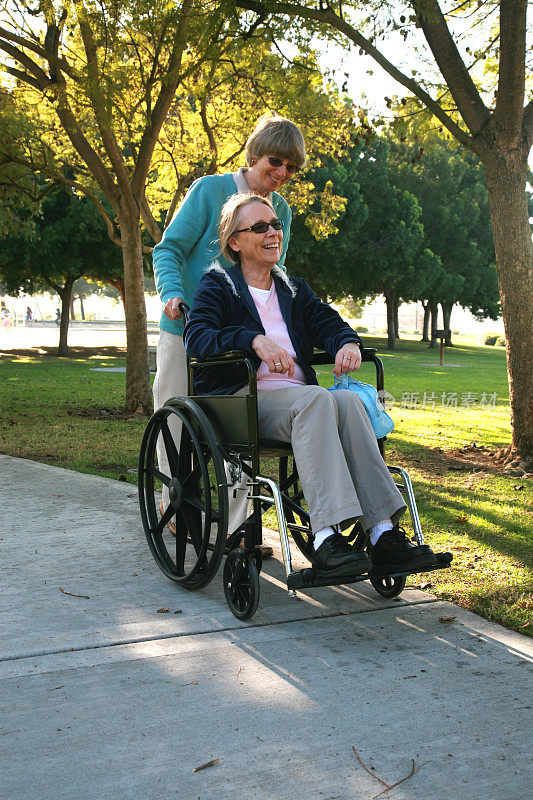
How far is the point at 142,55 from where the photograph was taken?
413 inches

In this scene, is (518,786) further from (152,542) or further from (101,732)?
(152,542)

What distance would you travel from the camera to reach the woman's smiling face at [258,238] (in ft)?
11.7

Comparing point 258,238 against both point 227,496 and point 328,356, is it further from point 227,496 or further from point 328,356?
point 227,496

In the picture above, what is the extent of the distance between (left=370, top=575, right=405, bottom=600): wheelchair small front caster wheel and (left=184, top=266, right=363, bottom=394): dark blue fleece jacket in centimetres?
92

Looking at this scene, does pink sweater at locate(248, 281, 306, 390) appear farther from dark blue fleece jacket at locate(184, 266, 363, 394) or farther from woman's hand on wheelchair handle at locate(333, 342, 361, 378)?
woman's hand on wheelchair handle at locate(333, 342, 361, 378)

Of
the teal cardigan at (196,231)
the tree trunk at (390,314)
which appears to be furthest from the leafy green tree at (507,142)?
the tree trunk at (390,314)

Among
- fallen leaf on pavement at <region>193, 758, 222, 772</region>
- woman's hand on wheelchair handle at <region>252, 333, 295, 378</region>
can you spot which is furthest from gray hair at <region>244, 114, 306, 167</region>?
fallen leaf on pavement at <region>193, 758, 222, 772</region>

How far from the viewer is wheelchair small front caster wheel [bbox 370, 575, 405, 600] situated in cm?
333

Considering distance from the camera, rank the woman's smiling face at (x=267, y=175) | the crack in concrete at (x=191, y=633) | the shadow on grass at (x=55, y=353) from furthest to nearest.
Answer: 1. the shadow on grass at (x=55, y=353)
2. the woman's smiling face at (x=267, y=175)
3. the crack in concrete at (x=191, y=633)

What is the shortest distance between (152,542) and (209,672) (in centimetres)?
122

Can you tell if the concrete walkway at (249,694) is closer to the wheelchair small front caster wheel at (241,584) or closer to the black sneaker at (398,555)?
the wheelchair small front caster wheel at (241,584)

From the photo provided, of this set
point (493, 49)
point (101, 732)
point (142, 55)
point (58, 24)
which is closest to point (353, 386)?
point (101, 732)

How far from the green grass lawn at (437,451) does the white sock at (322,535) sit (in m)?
0.80

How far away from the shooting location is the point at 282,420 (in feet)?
10.5
